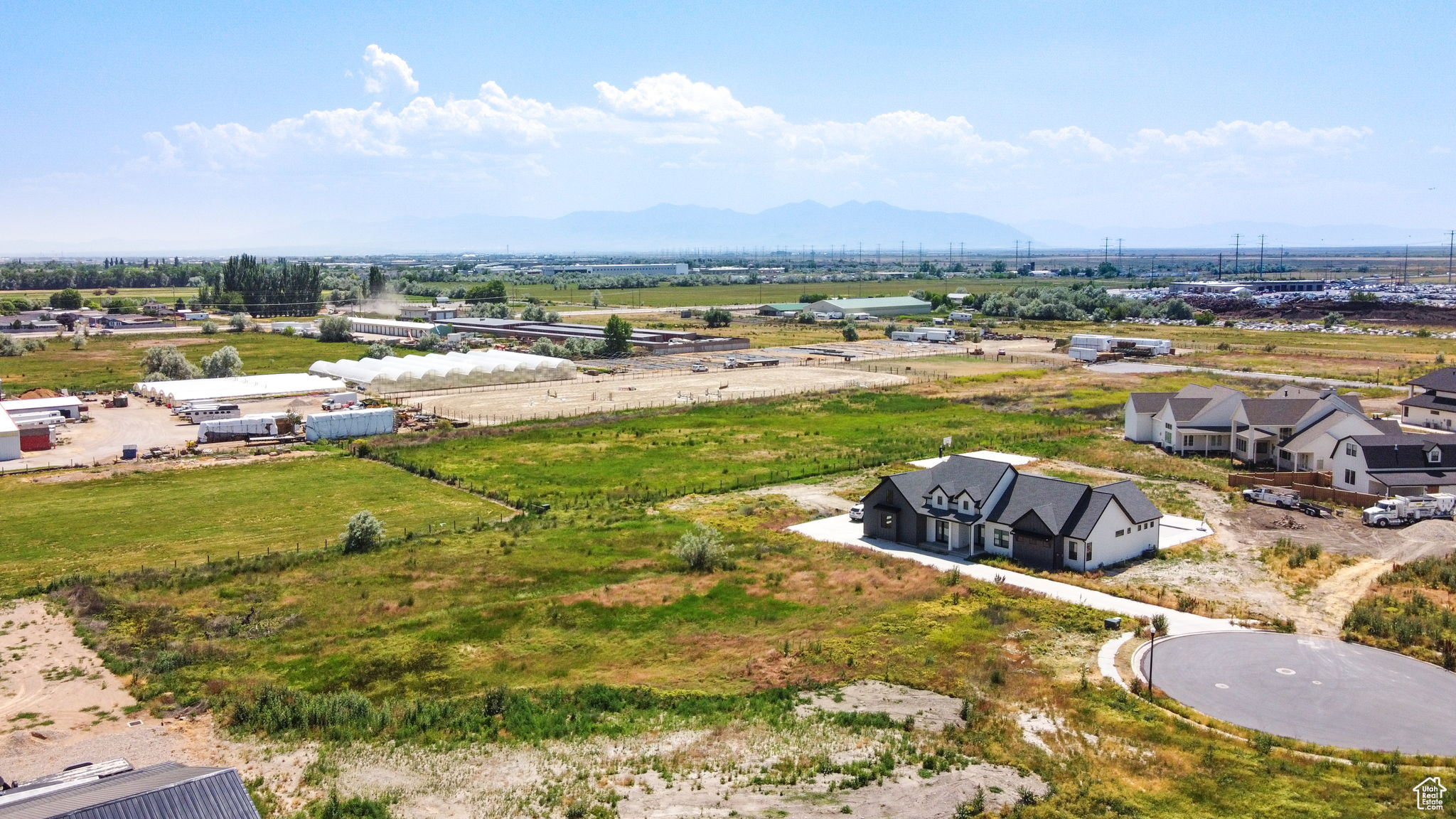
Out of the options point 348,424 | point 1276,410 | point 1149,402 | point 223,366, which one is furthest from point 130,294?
point 1276,410

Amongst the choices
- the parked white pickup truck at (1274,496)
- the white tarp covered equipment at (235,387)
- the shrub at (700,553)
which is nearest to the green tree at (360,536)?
the shrub at (700,553)

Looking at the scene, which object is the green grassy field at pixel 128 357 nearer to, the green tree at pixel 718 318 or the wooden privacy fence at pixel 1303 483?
the green tree at pixel 718 318

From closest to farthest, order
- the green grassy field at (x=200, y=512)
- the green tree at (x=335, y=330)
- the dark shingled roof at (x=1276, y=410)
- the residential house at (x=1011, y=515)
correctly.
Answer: the residential house at (x=1011, y=515)
the green grassy field at (x=200, y=512)
the dark shingled roof at (x=1276, y=410)
the green tree at (x=335, y=330)

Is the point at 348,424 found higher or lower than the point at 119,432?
higher

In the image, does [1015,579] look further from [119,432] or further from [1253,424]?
[119,432]

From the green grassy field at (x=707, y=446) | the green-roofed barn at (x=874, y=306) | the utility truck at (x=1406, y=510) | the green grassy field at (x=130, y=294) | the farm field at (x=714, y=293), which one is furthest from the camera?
the farm field at (x=714, y=293)

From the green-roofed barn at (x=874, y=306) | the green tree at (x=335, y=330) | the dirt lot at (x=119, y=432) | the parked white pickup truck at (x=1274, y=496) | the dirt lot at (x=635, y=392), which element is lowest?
the parked white pickup truck at (x=1274, y=496)

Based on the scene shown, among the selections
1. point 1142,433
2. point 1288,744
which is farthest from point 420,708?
point 1142,433
